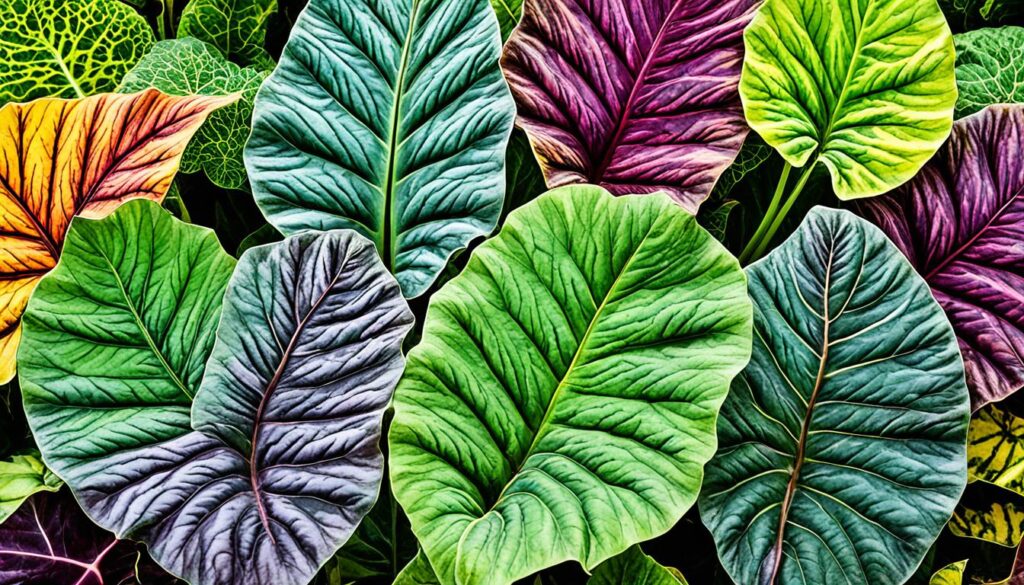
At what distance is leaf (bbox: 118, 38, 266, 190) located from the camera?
0.73m

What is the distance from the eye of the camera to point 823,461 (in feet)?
2.16

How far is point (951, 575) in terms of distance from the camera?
0.70m

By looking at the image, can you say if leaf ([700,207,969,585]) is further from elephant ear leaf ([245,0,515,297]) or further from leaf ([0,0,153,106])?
leaf ([0,0,153,106])

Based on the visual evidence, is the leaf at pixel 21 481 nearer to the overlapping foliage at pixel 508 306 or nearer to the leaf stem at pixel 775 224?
the overlapping foliage at pixel 508 306

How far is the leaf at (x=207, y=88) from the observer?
28.8 inches

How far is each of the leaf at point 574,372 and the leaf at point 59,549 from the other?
0.25 m

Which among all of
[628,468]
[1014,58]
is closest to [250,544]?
[628,468]

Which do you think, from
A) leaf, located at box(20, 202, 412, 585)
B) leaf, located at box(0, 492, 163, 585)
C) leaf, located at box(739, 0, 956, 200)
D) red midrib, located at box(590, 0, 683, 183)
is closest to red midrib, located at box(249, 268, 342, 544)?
leaf, located at box(20, 202, 412, 585)

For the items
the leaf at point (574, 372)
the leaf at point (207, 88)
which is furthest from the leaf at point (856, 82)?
the leaf at point (207, 88)

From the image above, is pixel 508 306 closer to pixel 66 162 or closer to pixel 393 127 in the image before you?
pixel 393 127

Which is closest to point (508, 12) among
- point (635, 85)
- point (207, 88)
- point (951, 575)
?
point (635, 85)

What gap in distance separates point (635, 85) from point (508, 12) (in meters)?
0.14

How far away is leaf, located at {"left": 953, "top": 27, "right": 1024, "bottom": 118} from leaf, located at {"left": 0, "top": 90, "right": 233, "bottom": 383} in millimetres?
637

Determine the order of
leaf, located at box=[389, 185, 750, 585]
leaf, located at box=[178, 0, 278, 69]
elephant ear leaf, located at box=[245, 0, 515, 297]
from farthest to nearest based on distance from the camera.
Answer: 1. leaf, located at box=[178, 0, 278, 69]
2. elephant ear leaf, located at box=[245, 0, 515, 297]
3. leaf, located at box=[389, 185, 750, 585]
